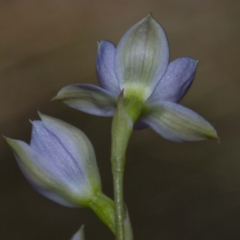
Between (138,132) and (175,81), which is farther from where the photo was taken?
(138,132)

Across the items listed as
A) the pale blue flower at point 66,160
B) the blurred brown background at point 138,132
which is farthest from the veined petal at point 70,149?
the blurred brown background at point 138,132

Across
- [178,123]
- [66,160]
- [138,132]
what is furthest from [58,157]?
[138,132]

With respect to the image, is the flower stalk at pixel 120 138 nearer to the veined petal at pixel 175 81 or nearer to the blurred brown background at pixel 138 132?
the veined petal at pixel 175 81

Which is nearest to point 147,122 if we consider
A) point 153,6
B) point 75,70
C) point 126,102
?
point 126,102

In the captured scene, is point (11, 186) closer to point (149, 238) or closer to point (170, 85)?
point (149, 238)

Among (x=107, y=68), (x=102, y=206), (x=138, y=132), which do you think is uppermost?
(x=107, y=68)

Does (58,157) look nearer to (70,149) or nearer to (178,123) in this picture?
(70,149)
